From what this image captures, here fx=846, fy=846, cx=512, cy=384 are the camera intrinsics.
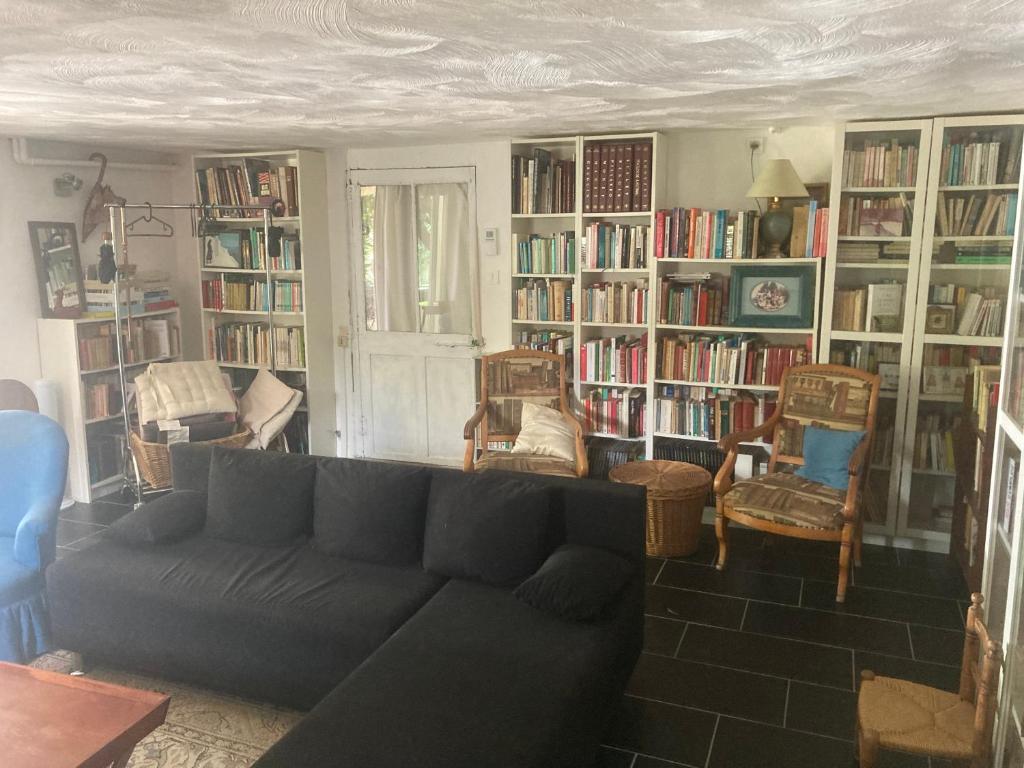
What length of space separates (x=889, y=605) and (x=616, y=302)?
2.25 m

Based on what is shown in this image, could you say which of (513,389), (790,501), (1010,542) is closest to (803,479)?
(790,501)

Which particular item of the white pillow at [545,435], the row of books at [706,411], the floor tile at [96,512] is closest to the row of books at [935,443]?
the row of books at [706,411]

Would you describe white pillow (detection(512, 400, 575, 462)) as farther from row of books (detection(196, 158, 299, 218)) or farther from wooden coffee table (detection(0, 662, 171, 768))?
wooden coffee table (detection(0, 662, 171, 768))

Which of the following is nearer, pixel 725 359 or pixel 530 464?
pixel 530 464

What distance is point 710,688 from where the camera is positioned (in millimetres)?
3207

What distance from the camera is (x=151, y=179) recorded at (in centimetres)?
607

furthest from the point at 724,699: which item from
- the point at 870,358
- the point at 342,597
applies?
the point at 870,358

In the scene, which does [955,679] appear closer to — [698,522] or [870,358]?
[698,522]

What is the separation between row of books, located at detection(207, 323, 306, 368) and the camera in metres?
6.00

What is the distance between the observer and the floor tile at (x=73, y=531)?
4.75 meters

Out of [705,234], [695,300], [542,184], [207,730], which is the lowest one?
[207,730]

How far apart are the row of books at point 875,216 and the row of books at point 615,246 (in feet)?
3.62

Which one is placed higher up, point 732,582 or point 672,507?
point 672,507

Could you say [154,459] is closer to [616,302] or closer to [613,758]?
[616,302]
